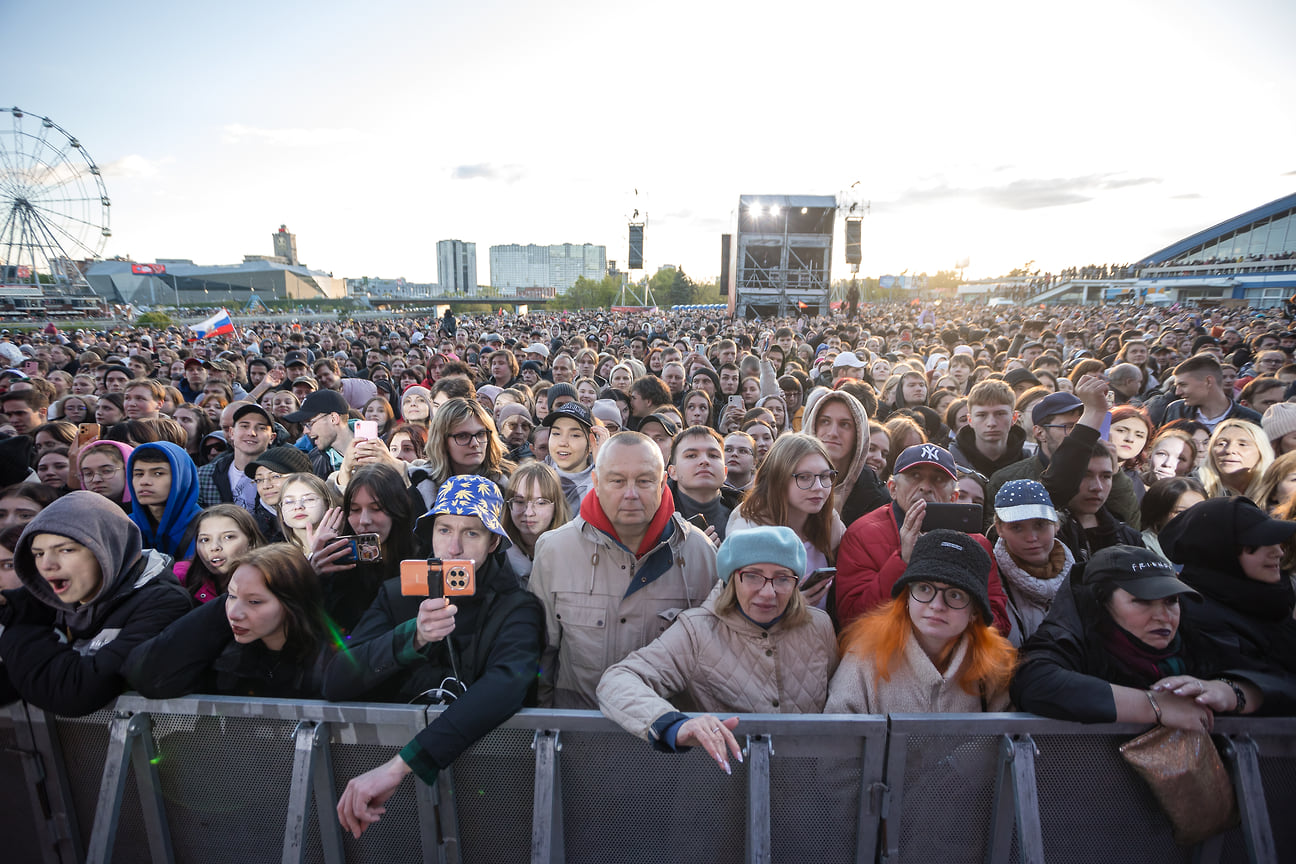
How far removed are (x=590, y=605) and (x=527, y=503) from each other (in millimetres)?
939

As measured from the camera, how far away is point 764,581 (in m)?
2.17

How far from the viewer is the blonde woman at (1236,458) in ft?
12.3

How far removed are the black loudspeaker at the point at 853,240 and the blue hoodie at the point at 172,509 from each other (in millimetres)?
32754

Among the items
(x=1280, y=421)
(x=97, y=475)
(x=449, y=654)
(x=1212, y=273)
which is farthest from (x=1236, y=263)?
(x=97, y=475)

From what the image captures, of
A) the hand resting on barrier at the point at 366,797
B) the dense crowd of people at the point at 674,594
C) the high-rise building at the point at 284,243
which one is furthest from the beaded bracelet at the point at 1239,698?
the high-rise building at the point at 284,243

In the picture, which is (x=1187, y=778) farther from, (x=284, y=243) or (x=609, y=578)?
(x=284, y=243)

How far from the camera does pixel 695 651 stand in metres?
2.27

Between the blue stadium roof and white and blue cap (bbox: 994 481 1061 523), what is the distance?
78.3 m

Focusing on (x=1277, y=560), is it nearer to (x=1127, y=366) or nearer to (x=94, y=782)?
(x=94, y=782)

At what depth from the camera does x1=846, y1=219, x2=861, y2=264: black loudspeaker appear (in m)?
32.1

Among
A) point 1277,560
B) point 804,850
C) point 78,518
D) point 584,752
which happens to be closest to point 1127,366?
point 1277,560

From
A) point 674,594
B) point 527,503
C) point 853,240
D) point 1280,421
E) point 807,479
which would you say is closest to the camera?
point 674,594

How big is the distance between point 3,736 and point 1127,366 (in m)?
9.22

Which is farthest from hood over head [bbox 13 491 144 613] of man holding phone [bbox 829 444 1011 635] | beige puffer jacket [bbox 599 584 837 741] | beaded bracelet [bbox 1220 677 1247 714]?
beaded bracelet [bbox 1220 677 1247 714]
